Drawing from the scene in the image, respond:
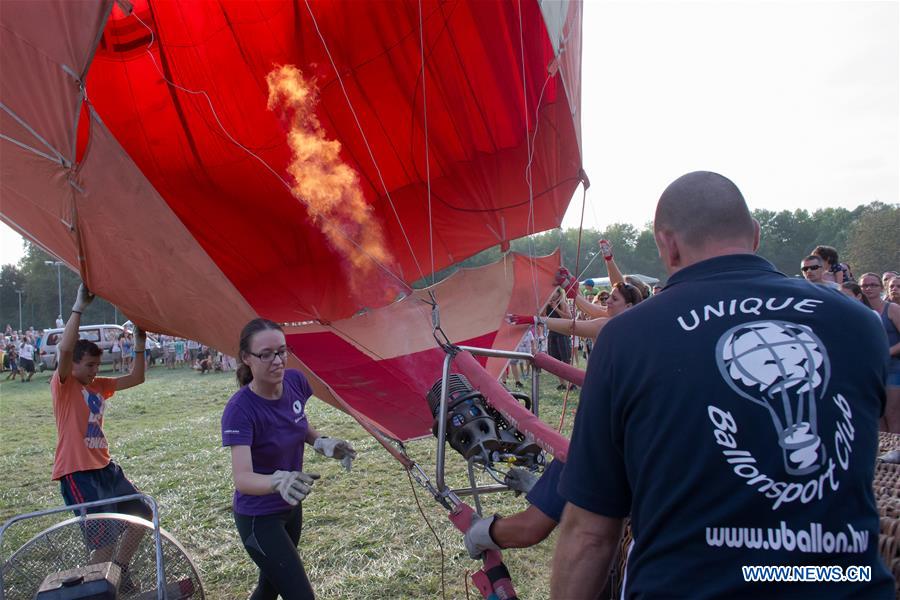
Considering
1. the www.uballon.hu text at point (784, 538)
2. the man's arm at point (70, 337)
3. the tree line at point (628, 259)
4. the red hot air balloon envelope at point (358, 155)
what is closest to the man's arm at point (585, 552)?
the www.uballon.hu text at point (784, 538)

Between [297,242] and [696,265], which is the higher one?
[297,242]

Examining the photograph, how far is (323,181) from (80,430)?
2.28 meters

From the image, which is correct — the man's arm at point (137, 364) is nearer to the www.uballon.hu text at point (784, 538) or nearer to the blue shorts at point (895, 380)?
the www.uballon.hu text at point (784, 538)

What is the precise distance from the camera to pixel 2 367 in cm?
1858

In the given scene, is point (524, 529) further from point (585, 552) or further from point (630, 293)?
point (630, 293)

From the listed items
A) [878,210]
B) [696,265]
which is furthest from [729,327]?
[878,210]

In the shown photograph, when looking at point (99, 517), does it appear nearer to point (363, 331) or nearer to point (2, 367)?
point (363, 331)

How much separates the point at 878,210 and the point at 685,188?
4049cm

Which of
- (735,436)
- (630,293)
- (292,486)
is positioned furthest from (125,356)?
(735,436)

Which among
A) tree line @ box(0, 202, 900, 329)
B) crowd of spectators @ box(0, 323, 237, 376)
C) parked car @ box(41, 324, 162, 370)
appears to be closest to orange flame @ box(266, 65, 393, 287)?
crowd of spectators @ box(0, 323, 237, 376)

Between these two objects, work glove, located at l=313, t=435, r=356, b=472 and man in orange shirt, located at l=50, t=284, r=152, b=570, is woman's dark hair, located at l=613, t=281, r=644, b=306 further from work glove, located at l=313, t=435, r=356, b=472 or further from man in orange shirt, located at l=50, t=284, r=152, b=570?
man in orange shirt, located at l=50, t=284, r=152, b=570

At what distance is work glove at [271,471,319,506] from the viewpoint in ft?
6.04

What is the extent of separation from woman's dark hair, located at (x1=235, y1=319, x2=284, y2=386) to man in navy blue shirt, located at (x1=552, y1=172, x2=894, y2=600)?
1.54m

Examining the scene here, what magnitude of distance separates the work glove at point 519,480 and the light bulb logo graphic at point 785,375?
119 cm
